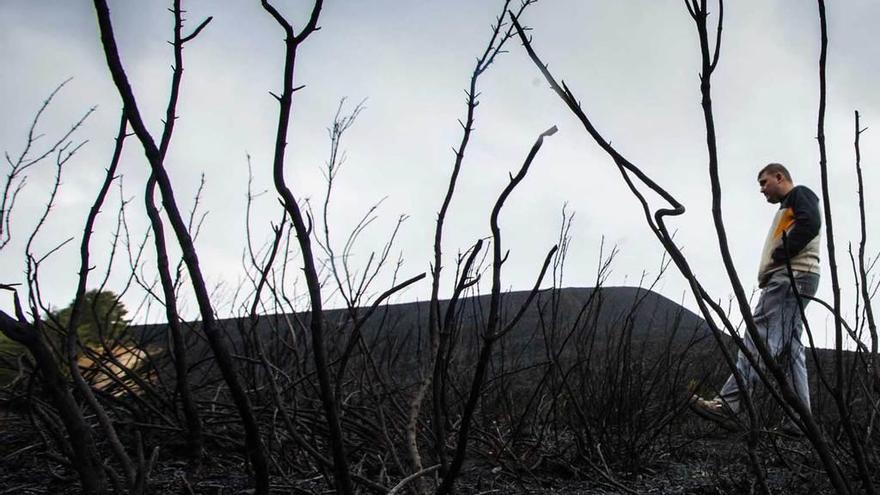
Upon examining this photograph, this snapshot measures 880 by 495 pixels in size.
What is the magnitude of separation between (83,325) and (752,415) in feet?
14.3

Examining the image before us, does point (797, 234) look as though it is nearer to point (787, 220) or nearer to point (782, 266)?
point (787, 220)

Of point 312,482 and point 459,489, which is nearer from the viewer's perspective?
point 312,482

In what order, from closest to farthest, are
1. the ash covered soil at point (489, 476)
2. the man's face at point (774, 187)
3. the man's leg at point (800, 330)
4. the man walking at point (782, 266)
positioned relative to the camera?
the ash covered soil at point (489, 476) → the man's leg at point (800, 330) → the man walking at point (782, 266) → the man's face at point (774, 187)

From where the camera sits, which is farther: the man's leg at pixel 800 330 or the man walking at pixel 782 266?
the man walking at pixel 782 266

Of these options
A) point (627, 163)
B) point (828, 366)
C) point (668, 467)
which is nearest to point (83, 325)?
point (668, 467)

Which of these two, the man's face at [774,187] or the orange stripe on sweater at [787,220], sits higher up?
the man's face at [774,187]

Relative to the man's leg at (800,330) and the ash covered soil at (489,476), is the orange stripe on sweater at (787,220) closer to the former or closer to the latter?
the man's leg at (800,330)

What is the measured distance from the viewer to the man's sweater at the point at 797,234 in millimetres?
3582

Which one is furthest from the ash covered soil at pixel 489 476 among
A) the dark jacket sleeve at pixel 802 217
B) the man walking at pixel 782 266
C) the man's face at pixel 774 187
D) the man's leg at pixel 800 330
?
the man's face at pixel 774 187

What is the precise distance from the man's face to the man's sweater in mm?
86

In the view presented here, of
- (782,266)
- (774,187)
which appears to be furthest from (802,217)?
(774,187)

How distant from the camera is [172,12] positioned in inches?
34.2

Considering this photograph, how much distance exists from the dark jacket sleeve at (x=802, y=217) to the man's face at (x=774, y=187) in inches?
10.8

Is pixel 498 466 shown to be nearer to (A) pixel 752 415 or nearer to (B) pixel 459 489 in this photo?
(B) pixel 459 489
